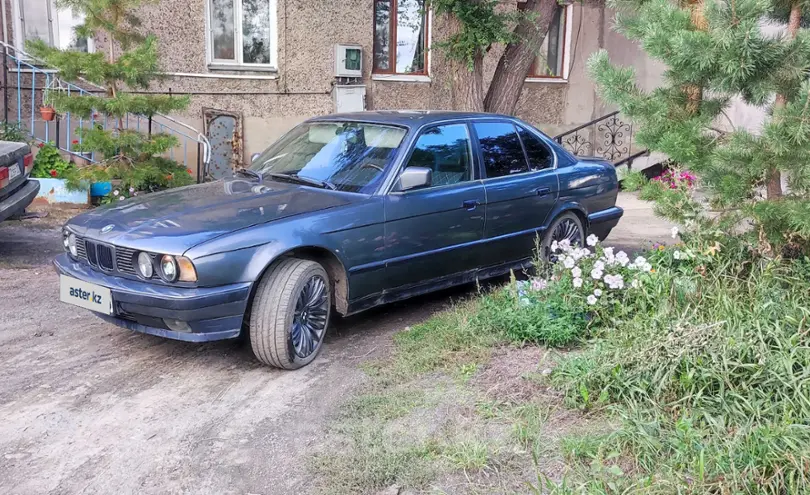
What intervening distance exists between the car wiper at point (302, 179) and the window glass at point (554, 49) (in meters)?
9.56

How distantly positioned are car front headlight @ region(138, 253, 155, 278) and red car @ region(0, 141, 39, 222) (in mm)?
3176

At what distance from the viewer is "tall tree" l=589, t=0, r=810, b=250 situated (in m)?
4.24

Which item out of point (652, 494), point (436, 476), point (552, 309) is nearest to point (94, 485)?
point (436, 476)

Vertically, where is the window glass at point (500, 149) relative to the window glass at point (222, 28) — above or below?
below

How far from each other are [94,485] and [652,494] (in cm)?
234

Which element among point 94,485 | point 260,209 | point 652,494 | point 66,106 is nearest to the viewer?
point 652,494

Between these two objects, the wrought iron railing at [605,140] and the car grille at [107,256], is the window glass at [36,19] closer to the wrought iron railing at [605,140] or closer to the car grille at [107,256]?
the car grille at [107,256]

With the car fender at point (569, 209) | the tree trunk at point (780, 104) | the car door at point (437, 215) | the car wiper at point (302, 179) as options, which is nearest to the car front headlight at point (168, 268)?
the car wiper at point (302, 179)

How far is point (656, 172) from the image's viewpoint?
13812 mm

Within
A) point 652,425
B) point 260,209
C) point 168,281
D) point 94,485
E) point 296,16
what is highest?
point 296,16

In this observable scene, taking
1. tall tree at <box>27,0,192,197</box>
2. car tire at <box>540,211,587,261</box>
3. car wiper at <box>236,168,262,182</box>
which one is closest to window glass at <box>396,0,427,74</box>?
Result: tall tree at <box>27,0,192,197</box>

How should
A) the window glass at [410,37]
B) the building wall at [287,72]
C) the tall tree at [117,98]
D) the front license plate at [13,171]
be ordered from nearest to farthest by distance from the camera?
1. the front license plate at [13,171]
2. the tall tree at [117,98]
3. the building wall at [287,72]
4. the window glass at [410,37]

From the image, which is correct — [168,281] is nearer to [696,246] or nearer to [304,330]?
[304,330]

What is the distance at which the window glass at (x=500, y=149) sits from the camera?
235 inches
